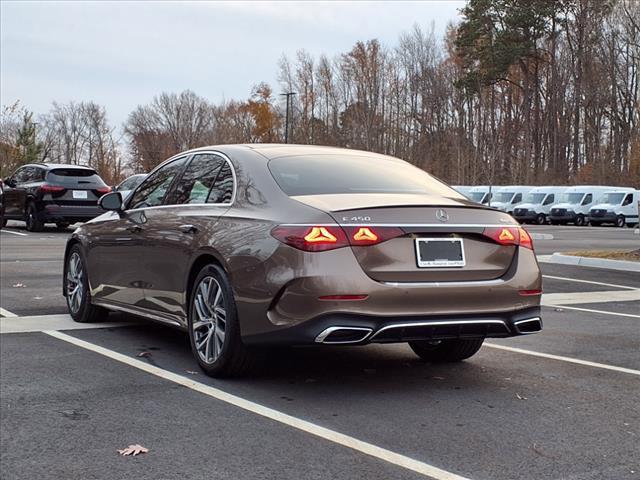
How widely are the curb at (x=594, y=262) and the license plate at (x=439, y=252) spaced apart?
1013cm

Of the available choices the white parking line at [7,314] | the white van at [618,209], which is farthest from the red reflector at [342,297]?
the white van at [618,209]

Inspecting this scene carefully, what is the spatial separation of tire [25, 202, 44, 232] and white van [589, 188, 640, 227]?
3001cm

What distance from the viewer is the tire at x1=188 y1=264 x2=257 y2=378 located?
5141mm

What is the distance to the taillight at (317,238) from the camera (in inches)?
185

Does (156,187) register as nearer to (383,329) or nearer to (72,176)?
(383,329)

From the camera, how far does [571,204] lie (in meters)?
44.7

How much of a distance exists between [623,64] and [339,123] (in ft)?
73.2

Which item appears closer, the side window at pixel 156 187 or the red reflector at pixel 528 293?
the red reflector at pixel 528 293

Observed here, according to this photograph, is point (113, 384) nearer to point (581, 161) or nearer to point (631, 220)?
point (631, 220)

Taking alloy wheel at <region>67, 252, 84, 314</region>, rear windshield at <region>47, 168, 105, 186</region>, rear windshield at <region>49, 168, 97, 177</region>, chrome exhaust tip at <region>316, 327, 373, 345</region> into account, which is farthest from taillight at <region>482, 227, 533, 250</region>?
rear windshield at <region>49, 168, 97, 177</region>

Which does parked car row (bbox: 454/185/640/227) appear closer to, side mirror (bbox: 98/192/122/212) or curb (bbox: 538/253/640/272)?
curb (bbox: 538/253/640/272)

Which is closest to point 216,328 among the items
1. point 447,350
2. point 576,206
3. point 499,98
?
point 447,350

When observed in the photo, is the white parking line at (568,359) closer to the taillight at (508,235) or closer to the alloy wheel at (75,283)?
the taillight at (508,235)

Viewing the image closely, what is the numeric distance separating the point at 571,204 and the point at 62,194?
104 feet
